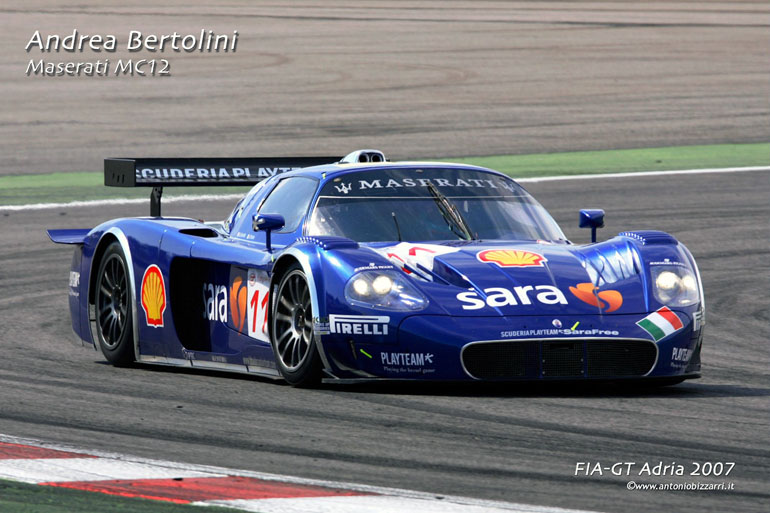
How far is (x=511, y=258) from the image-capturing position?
24.8ft

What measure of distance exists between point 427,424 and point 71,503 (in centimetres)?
191

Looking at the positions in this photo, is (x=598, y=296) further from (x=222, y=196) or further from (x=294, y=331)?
(x=222, y=196)

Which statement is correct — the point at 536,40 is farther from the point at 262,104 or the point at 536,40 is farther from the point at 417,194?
the point at 417,194

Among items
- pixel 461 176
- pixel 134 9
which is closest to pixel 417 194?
pixel 461 176

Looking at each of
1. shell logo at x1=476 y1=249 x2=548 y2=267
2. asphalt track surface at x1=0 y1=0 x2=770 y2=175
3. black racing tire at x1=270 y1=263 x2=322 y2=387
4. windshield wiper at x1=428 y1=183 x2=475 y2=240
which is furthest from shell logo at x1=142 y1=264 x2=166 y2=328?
asphalt track surface at x1=0 y1=0 x2=770 y2=175

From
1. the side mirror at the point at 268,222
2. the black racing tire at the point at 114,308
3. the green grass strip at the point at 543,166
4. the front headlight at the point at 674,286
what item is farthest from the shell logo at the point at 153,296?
the green grass strip at the point at 543,166

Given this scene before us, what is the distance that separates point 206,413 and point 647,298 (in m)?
2.17

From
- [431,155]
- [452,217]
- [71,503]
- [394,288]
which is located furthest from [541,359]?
[431,155]

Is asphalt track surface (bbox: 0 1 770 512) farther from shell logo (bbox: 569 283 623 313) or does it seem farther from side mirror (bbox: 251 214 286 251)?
side mirror (bbox: 251 214 286 251)

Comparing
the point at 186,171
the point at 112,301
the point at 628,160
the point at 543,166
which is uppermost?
the point at 628,160

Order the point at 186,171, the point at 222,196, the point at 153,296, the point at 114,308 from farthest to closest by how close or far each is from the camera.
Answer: the point at 222,196
the point at 186,171
the point at 114,308
the point at 153,296

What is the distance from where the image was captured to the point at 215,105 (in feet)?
83.3

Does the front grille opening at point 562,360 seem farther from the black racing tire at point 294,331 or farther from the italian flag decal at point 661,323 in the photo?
the black racing tire at point 294,331

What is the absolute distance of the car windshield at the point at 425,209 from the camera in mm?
8172
